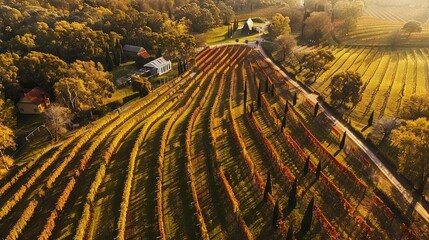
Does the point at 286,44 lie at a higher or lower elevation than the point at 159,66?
higher

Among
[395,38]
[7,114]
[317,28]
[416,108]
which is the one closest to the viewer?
[416,108]

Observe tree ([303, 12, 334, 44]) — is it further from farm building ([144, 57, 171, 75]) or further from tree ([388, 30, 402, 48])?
farm building ([144, 57, 171, 75])

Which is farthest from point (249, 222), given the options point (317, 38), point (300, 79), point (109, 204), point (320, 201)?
point (317, 38)

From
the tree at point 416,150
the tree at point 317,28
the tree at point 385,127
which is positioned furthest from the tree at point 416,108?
the tree at point 317,28

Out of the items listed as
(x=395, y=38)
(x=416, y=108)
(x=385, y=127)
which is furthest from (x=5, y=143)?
(x=395, y=38)

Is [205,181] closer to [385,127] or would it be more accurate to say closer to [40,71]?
[385,127]

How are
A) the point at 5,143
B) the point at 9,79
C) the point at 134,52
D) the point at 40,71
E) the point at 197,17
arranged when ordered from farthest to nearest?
the point at 197,17 < the point at 134,52 < the point at 40,71 < the point at 9,79 < the point at 5,143

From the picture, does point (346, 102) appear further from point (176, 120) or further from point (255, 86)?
point (176, 120)

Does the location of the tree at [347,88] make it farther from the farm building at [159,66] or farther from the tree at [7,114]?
the tree at [7,114]
